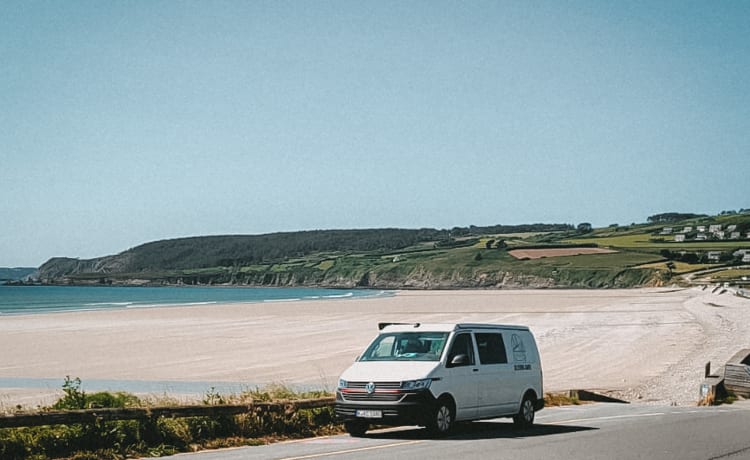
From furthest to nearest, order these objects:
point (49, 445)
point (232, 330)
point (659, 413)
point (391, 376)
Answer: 1. point (232, 330)
2. point (659, 413)
3. point (391, 376)
4. point (49, 445)

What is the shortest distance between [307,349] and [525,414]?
2587 cm

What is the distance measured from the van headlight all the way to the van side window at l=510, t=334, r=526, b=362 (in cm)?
298

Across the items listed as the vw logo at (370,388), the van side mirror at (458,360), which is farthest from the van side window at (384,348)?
the van side mirror at (458,360)

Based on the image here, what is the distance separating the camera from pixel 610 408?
22.9 metres

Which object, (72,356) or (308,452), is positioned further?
(72,356)

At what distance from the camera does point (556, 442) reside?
605 inches

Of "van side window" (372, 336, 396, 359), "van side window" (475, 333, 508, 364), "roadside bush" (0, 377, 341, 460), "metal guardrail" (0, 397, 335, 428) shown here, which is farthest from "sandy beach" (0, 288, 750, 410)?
"van side window" (475, 333, 508, 364)

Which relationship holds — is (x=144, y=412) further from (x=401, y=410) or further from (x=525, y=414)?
(x=525, y=414)

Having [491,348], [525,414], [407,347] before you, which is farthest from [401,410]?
[525,414]

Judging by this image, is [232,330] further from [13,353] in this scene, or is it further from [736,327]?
[736,327]

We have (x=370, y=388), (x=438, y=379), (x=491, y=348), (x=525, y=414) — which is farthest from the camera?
(x=525, y=414)

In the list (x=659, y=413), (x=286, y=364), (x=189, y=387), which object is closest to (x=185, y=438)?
(x=659, y=413)

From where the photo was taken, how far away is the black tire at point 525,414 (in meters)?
17.8

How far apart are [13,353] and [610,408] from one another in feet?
101
